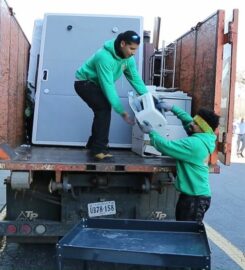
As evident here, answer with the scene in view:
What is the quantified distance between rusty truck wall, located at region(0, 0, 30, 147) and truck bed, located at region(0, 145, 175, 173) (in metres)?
0.37

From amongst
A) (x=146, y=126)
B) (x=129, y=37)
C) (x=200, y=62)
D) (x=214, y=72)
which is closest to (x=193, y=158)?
(x=146, y=126)

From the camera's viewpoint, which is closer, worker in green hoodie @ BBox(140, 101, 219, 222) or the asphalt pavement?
worker in green hoodie @ BBox(140, 101, 219, 222)

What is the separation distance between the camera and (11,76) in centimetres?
573

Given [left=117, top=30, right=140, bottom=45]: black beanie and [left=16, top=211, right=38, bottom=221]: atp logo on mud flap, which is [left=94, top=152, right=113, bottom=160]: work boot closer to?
[left=16, top=211, right=38, bottom=221]: atp logo on mud flap

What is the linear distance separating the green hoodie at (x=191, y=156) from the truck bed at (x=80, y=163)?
0.15 m

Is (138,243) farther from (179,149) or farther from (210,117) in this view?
(210,117)

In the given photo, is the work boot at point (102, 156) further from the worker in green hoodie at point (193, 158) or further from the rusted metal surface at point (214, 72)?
the rusted metal surface at point (214, 72)

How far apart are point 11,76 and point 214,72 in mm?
2264

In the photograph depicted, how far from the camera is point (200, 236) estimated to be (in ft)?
13.5

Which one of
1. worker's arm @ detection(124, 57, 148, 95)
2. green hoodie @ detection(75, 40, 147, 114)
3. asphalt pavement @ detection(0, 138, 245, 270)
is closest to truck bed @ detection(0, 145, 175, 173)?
green hoodie @ detection(75, 40, 147, 114)

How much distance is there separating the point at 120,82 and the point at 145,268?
3.42 metres

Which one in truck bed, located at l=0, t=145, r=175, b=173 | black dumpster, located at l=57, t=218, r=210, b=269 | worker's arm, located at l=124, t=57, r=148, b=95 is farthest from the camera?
worker's arm, located at l=124, t=57, r=148, b=95

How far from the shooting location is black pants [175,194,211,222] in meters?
4.82

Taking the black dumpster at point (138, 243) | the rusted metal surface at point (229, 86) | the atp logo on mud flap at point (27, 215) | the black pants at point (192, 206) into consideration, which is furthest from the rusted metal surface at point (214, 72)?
the atp logo on mud flap at point (27, 215)
